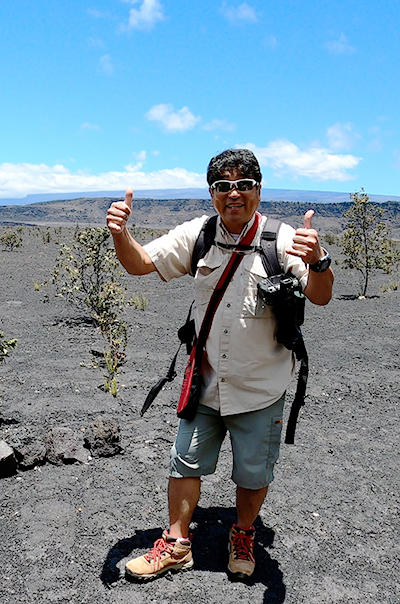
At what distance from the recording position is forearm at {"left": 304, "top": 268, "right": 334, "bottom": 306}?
1.91m

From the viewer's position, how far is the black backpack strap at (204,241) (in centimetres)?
215

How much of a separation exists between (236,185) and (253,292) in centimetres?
41

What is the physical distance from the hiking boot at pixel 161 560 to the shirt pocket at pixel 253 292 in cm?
104

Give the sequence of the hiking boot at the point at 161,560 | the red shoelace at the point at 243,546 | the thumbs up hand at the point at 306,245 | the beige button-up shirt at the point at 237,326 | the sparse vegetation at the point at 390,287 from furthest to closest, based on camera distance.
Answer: the sparse vegetation at the point at 390,287 < the red shoelace at the point at 243,546 < the hiking boot at the point at 161,560 < the beige button-up shirt at the point at 237,326 < the thumbs up hand at the point at 306,245

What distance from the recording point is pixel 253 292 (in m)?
2.07

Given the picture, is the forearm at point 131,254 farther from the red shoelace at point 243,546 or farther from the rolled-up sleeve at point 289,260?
the red shoelace at point 243,546

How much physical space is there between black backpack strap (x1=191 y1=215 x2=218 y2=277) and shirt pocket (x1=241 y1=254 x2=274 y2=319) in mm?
181

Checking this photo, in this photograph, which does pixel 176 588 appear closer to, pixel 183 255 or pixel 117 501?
pixel 117 501

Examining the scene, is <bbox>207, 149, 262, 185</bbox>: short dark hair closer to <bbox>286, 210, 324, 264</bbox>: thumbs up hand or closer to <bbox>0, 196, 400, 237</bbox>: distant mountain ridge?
<bbox>286, 210, 324, 264</bbox>: thumbs up hand

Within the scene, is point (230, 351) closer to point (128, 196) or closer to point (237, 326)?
point (237, 326)

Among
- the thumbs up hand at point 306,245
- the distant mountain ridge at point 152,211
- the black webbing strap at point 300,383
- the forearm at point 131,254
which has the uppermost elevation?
the distant mountain ridge at point 152,211

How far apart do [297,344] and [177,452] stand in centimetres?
67

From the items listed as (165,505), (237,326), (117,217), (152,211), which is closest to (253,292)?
(237,326)

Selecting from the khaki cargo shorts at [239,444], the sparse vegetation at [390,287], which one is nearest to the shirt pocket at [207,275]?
the khaki cargo shorts at [239,444]
